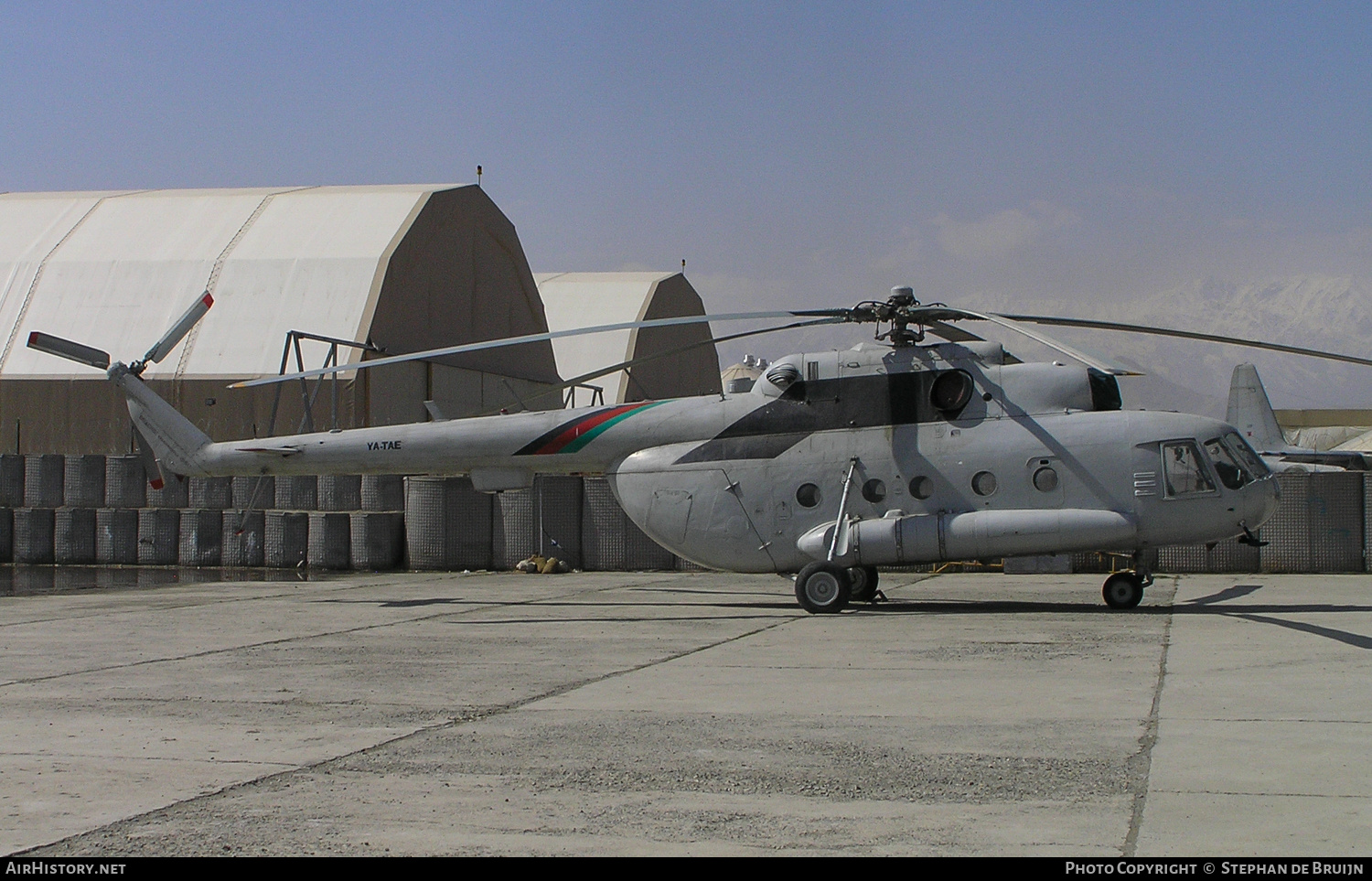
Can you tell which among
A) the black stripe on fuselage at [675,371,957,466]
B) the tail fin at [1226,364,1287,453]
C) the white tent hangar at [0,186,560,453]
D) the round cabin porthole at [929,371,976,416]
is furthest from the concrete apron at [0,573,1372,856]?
the white tent hangar at [0,186,560,453]

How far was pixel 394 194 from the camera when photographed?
3716cm

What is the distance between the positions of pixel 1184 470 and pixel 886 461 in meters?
3.24

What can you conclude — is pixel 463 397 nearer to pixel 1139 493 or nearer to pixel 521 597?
pixel 521 597

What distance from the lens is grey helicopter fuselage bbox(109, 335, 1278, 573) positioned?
45.6 feet

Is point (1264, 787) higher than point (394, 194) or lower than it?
lower

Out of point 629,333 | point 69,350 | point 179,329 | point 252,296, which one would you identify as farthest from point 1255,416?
point 629,333

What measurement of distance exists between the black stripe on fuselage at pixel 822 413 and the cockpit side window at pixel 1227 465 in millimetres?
2837

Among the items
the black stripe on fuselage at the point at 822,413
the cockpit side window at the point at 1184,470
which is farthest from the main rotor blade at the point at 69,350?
the cockpit side window at the point at 1184,470

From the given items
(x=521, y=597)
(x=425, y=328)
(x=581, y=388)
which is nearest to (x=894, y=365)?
(x=521, y=597)

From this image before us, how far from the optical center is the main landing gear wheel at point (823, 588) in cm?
1429

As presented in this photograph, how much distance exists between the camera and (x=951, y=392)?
14633mm

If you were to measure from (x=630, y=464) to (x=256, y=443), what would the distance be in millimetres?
5199

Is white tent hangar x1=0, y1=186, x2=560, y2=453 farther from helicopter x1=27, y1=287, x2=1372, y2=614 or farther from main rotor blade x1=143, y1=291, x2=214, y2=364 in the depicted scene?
helicopter x1=27, y1=287, x2=1372, y2=614

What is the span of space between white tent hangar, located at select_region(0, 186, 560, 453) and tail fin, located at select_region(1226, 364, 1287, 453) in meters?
20.0
